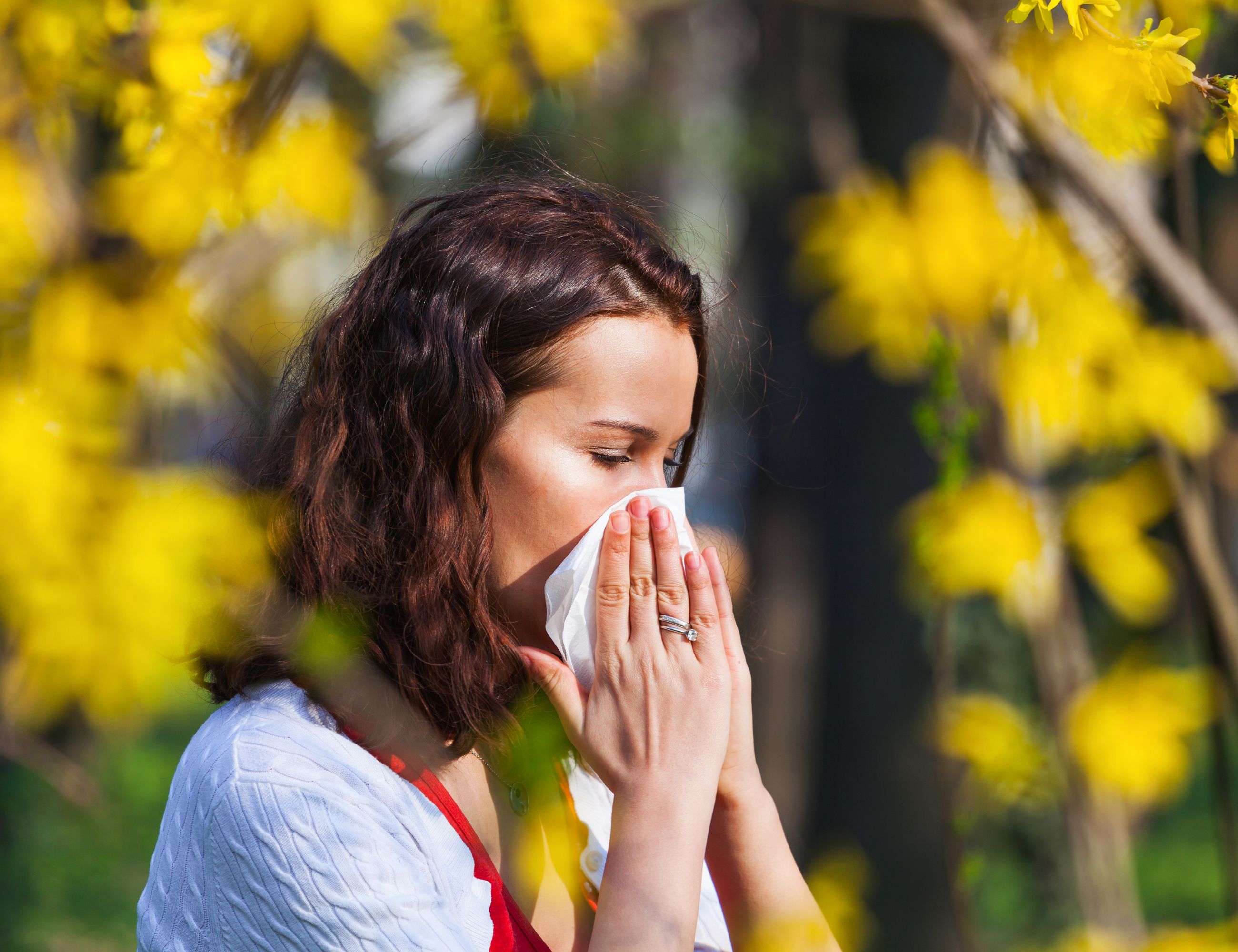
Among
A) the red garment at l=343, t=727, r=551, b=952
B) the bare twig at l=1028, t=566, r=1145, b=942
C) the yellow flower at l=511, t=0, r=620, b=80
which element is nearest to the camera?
the red garment at l=343, t=727, r=551, b=952

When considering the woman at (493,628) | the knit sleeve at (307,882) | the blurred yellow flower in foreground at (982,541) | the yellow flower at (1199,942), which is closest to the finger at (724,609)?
the woman at (493,628)

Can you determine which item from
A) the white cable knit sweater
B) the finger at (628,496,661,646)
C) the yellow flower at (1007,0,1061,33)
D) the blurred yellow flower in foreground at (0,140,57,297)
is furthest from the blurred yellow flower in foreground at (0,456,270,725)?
the yellow flower at (1007,0,1061,33)

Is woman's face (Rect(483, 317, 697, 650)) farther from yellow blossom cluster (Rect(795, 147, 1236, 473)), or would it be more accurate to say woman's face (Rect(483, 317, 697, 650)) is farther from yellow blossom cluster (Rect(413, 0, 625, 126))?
yellow blossom cluster (Rect(795, 147, 1236, 473))

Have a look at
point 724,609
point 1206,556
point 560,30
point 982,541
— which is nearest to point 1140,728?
point 1206,556

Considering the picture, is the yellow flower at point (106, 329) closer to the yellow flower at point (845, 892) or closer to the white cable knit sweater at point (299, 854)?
the white cable knit sweater at point (299, 854)

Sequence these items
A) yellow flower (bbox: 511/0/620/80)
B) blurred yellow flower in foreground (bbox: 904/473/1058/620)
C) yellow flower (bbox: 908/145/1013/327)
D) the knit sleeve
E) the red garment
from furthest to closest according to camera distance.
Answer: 1. blurred yellow flower in foreground (bbox: 904/473/1058/620)
2. yellow flower (bbox: 908/145/1013/327)
3. yellow flower (bbox: 511/0/620/80)
4. the red garment
5. the knit sleeve

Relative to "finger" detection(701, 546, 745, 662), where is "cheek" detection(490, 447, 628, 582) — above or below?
above

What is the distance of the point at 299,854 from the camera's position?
1279 mm

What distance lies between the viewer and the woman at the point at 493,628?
1.35 meters

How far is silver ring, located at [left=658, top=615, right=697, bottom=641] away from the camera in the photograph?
156cm

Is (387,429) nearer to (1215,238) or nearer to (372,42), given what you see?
(372,42)

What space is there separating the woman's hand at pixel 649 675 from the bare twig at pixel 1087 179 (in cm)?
132

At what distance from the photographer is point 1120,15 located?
1.79 metres

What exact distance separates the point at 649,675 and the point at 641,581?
131 millimetres
